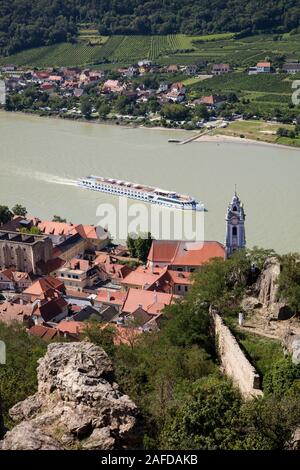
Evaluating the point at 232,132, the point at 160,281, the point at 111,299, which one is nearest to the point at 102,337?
the point at 111,299

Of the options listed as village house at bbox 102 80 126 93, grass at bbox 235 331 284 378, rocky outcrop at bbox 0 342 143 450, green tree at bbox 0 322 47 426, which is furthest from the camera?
village house at bbox 102 80 126 93

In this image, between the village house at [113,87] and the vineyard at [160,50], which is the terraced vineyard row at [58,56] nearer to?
the vineyard at [160,50]

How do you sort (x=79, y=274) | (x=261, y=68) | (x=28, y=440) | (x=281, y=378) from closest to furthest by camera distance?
(x=28, y=440) < (x=281, y=378) < (x=79, y=274) < (x=261, y=68)

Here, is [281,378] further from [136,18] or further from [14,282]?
[136,18]

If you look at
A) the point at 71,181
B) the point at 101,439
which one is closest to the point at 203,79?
the point at 71,181

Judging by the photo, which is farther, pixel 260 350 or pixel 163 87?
pixel 163 87

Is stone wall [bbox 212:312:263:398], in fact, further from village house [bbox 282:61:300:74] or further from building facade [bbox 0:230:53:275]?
village house [bbox 282:61:300:74]

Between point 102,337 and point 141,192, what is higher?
point 102,337

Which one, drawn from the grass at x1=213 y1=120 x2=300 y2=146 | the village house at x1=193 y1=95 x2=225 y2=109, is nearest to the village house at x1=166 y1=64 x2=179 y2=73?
the village house at x1=193 y1=95 x2=225 y2=109
